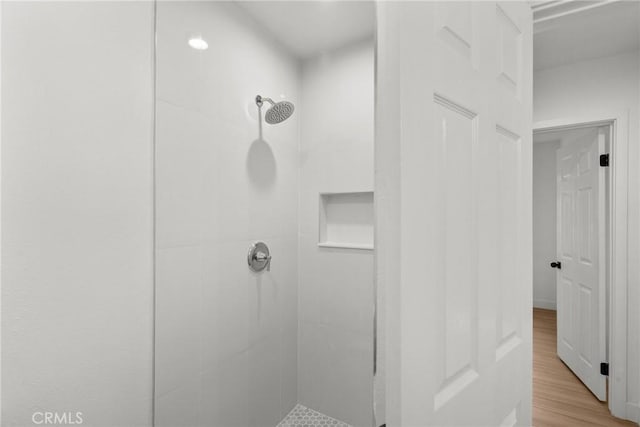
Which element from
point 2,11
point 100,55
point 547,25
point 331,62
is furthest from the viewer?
point 547,25

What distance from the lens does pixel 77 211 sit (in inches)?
26.3

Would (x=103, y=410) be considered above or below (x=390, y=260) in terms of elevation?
below

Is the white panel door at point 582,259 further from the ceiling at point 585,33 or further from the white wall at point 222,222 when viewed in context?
the white wall at point 222,222

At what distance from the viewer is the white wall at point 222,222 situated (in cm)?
81

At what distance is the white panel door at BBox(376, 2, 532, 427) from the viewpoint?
435 millimetres

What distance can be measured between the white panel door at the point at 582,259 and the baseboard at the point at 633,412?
0.51ft

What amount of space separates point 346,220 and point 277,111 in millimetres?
394

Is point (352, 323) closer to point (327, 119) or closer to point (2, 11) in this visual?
point (327, 119)

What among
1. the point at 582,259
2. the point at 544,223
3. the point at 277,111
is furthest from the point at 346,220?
the point at 544,223

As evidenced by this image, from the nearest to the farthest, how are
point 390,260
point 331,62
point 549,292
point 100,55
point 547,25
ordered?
point 390,260, point 100,55, point 331,62, point 547,25, point 549,292

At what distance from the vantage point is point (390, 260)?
43cm

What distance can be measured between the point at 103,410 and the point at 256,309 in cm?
42

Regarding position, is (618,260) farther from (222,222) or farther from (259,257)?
(222,222)

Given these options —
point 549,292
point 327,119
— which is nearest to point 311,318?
point 327,119
